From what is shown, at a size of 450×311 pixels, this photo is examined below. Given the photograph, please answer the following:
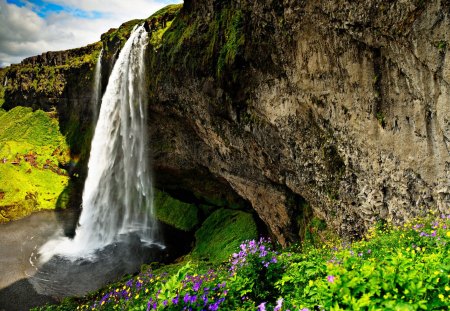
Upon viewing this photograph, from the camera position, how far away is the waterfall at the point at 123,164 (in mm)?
26344

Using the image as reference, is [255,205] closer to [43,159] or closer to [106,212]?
[106,212]

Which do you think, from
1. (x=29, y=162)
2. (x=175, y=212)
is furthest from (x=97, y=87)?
(x=175, y=212)

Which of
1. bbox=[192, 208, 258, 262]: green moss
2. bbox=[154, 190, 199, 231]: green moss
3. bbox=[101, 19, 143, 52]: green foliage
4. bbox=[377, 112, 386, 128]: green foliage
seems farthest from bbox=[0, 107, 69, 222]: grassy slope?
bbox=[377, 112, 386, 128]: green foliage

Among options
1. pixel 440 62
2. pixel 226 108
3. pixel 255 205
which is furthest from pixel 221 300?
pixel 255 205

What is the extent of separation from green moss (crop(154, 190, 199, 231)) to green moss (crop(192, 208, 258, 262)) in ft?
5.87

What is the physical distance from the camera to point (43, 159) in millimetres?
42438

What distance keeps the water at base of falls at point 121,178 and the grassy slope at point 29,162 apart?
7920 mm

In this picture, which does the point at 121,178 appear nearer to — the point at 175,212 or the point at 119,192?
the point at 119,192

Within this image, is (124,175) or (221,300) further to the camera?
(124,175)

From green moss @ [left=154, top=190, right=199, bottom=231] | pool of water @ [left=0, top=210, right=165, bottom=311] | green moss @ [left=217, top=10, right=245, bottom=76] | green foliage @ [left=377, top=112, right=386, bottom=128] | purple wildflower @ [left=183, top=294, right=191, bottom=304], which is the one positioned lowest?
pool of water @ [left=0, top=210, right=165, bottom=311]

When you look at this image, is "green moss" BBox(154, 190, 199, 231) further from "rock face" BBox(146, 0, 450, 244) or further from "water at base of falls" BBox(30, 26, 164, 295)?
"rock face" BBox(146, 0, 450, 244)

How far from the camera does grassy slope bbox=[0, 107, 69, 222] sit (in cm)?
3247

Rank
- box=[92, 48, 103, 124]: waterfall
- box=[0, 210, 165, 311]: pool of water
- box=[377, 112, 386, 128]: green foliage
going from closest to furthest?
box=[377, 112, 386, 128]: green foliage < box=[0, 210, 165, 311]: pool of water < box=[92, 48, 103, 124]: waterfall

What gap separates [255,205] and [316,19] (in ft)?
38.7
